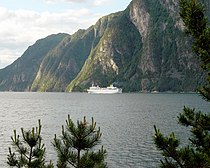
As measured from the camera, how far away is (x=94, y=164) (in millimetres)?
16422

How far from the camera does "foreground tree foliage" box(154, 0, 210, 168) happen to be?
13.3 m

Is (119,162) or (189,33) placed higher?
(189,33)

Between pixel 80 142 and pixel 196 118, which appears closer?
pixel 80 142

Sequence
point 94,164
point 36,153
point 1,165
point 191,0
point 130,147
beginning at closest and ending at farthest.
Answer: point 191,0
point 94,164
point 36,153
point 1,165
point 130,147

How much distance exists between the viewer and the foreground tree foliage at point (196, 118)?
1334cm

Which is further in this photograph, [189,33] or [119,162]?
[119,162]

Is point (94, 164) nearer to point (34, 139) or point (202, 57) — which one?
point (34, 139)

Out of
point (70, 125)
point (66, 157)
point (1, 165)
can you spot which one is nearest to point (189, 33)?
point (70, 125)

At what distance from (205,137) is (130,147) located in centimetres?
4268

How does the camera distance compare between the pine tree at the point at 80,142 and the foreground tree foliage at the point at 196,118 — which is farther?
the pine tree at the point at 80,142

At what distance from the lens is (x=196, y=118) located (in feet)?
54.0

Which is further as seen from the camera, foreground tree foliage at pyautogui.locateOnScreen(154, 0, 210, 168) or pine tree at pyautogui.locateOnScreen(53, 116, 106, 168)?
pine tree at pyautogui.locateOnScreen(53, 116, 106, 168)

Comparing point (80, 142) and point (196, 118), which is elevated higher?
point (196, 118)

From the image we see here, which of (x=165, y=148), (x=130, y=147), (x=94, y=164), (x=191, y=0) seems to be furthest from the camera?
(x=130, y=147)
